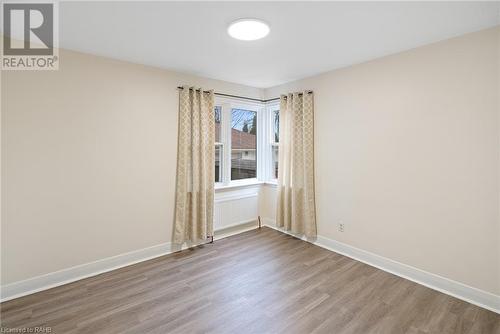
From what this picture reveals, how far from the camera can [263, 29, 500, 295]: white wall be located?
2.32 meters

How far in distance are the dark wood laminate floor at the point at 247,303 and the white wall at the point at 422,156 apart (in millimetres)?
419

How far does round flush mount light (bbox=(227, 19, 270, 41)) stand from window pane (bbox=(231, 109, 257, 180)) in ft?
6.65

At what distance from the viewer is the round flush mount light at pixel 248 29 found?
2.17m

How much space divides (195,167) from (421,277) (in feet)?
9.92

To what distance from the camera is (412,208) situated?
2805 millimetres

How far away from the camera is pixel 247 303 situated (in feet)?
7.89

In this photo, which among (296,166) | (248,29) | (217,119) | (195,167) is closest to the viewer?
(248,29)

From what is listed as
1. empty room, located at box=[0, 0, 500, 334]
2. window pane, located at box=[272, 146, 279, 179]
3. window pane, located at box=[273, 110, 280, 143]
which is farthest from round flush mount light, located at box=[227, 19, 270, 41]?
window pane, located at box=[272, 146, 279, 179]

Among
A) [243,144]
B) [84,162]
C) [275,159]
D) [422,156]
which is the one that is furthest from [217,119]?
[422,156]

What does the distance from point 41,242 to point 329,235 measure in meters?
3.47

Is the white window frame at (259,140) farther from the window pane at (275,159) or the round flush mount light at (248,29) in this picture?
the round flush mount light at (248,29)

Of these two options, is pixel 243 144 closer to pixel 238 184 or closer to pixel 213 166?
pixel 238 184

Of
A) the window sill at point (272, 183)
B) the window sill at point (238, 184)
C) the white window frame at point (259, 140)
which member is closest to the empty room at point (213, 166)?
the window sill at point (238, 184)

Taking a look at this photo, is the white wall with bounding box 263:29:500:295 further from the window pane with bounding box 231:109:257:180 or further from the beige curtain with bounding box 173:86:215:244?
the beige curtain with bounding box 173:86:215:244
